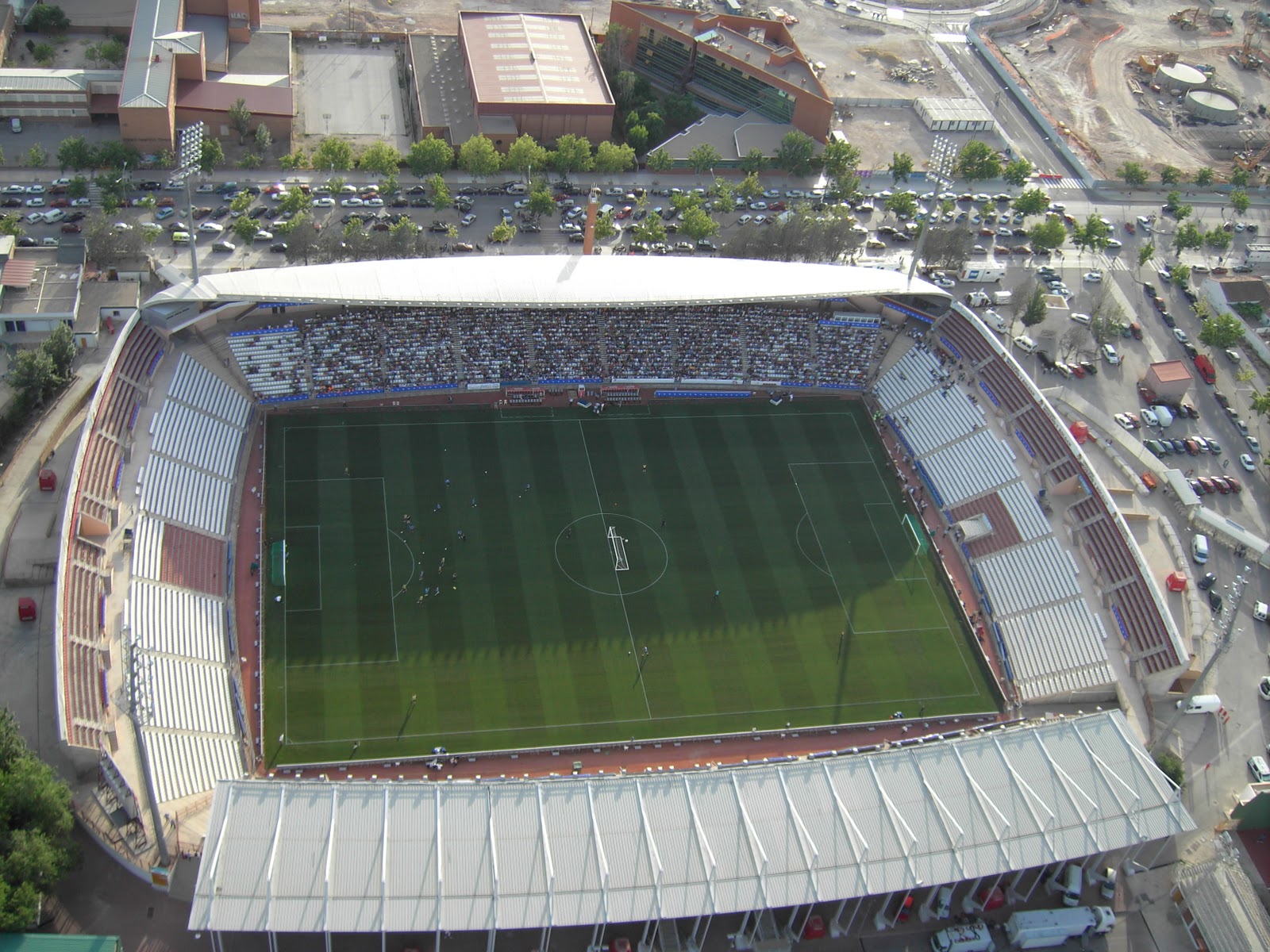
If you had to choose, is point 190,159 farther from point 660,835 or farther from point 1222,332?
point 1222,332

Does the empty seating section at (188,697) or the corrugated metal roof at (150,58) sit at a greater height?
the corrugated metal roof at (150,58)

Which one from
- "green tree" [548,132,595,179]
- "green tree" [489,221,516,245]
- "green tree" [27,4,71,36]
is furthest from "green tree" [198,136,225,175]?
"green tree" [27,4,71,36]

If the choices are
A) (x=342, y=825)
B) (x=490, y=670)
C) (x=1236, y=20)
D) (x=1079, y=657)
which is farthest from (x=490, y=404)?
(x=1236, y=20)

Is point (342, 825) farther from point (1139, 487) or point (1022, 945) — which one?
point (1139, 487)

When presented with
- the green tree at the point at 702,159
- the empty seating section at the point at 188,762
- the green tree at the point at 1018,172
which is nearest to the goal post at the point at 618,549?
the empty seating section at the point at 188,762

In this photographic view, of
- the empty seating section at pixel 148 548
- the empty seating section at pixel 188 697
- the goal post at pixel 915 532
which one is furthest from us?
the goal post at pixel 915 532

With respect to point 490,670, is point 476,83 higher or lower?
higher

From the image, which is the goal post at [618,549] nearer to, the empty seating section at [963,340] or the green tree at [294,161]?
the empty seating section at [963,340]
